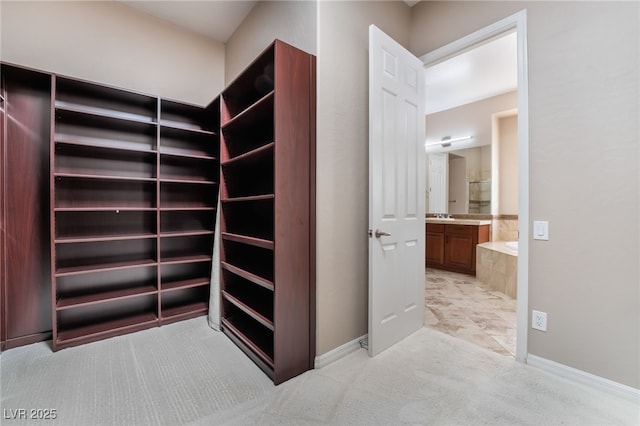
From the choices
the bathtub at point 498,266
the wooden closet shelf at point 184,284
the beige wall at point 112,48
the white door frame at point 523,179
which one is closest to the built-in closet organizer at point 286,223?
the wooden closet shelf at point 184,284

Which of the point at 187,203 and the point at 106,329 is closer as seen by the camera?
the point at 106,329

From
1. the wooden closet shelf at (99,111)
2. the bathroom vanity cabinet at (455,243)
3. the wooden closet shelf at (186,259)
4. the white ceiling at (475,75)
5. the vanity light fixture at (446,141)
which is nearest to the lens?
the wooden closet shelf at (99,111)

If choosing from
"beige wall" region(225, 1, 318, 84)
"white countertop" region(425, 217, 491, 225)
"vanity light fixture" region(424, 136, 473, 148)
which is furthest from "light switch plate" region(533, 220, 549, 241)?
"vanity light fixture" region(424, 136, 473, 148)

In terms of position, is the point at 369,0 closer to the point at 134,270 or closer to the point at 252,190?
the point at 252,190

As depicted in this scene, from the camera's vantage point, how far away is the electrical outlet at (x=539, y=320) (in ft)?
5.76

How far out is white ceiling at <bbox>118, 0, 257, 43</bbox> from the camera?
2518 millimetres

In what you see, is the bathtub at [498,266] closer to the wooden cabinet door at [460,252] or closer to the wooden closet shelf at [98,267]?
the wooden cabinet door at [460,252]

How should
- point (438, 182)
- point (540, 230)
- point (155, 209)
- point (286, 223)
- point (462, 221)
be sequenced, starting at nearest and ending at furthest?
point (286, 223), point (540, 230), point (155, 209), point (462, 221), point (438, 182)

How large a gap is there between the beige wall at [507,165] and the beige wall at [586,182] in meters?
3.08

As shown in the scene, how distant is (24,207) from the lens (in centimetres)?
208

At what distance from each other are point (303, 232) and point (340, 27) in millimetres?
1487

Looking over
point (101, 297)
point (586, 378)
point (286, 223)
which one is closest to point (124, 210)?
point (101, 297)

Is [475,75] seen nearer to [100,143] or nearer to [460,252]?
[460,252]

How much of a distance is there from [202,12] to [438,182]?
447 centimetres
